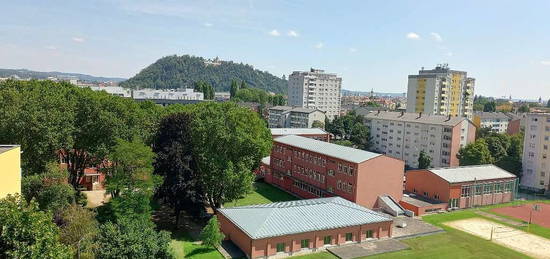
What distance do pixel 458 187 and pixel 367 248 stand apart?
A: 19001mm

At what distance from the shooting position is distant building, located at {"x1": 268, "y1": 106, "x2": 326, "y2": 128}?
101 meters

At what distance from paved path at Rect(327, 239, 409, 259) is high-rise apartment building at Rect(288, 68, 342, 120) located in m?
106

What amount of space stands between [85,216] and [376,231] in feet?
75.0

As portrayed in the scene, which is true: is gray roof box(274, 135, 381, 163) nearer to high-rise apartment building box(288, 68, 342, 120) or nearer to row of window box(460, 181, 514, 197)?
row of window box(460, 181, 514, 197)

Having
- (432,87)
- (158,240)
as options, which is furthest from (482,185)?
(432,87)

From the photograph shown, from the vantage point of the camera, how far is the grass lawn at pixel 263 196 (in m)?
45.9

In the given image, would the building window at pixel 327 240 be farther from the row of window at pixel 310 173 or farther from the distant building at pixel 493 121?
the distant building at pixel 493 121

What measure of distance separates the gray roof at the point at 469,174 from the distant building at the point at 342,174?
6466 mm

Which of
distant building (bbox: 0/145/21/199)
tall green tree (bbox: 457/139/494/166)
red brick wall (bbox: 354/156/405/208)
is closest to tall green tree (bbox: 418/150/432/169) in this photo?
tall green tree (bbox: 457/139/494/166)

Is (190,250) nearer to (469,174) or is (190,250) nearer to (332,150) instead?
(332,150)

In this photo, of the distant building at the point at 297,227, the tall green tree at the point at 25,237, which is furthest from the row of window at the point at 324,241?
the tall green tree at the point at 25,237

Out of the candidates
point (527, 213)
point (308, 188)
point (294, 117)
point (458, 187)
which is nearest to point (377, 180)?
→ point (308, 188)

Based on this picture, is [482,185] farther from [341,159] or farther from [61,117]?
[61,117]

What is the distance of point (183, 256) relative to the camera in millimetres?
29797
